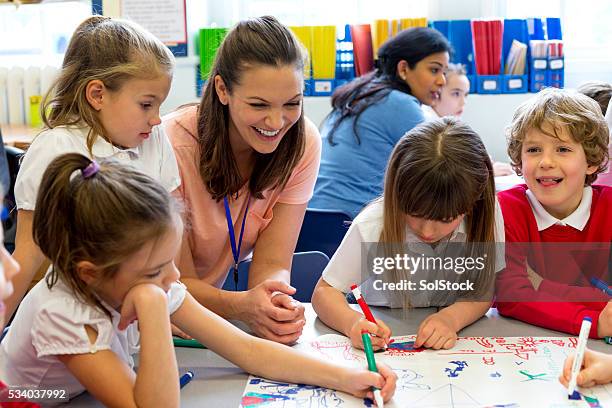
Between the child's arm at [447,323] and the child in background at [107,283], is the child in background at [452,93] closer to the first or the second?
the child's arm at [447,323]

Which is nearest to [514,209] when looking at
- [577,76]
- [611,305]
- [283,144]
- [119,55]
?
[611,305]

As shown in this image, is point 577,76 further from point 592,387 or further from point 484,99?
point 592,387

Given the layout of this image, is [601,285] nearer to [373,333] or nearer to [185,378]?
[373,333]

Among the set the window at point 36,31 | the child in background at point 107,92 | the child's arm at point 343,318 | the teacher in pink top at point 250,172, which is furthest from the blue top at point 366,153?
the window at point 36,31

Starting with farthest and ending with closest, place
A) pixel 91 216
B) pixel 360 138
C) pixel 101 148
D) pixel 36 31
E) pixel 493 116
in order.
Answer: pixel 36 31 → pixel 493 116 → pixel 360 138 → pixel 101 148 → pixel 91 216

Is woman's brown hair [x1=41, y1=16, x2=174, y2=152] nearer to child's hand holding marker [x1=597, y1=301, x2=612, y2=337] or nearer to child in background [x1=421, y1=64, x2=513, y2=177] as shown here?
child's hand holding marker [x1=597, y1=301, x2=612, y2=337]

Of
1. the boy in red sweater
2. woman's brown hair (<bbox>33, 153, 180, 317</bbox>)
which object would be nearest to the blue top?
the boy in red sweater

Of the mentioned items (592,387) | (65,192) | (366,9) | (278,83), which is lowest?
(592,387)

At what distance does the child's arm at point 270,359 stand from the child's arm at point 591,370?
0.26 meters

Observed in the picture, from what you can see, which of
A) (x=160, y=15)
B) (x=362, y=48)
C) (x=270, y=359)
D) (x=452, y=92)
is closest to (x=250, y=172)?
(x=270, y=359)

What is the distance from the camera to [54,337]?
1.06 m

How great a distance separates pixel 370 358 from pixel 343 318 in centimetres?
21

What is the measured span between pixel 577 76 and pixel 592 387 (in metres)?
2.78

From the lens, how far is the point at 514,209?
62.1 inches
